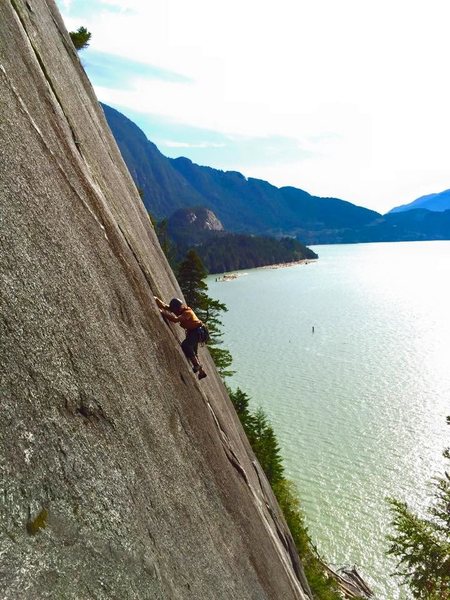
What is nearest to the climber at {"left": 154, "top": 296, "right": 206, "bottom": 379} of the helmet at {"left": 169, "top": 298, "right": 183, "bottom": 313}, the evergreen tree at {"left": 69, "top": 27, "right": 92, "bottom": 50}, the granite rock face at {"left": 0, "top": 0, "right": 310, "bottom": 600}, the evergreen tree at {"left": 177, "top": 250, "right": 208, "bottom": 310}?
the helmet at {"left": 169, "top": 298, "right": 183, "bottom": 313}

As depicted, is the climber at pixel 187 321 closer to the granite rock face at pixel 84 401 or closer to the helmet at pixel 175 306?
the helmet at pixel 175 306

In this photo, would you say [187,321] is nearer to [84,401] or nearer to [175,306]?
[175,306]

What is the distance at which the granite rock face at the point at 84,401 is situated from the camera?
4070 millimetres

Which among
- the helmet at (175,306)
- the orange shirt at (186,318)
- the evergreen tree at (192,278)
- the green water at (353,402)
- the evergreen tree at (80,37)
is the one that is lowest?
the green water at (353,402)


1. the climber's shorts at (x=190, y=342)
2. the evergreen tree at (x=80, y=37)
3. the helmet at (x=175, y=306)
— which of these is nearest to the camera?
the helmet at (x=175, y=306)

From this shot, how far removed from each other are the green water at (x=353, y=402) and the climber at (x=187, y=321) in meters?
19.8

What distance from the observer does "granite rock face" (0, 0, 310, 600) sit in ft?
13.4

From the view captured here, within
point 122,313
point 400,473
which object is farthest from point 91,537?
point 400,473

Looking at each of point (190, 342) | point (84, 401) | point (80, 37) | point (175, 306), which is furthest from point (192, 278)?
point (84, 401)

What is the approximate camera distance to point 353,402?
42.7m

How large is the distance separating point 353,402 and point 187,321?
37429 millimetres

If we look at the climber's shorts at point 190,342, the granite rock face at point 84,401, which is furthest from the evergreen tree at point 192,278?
the granite rock face at point 84,401

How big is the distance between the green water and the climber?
19.8 meters

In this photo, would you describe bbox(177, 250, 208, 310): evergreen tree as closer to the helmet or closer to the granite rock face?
the granite rock face
